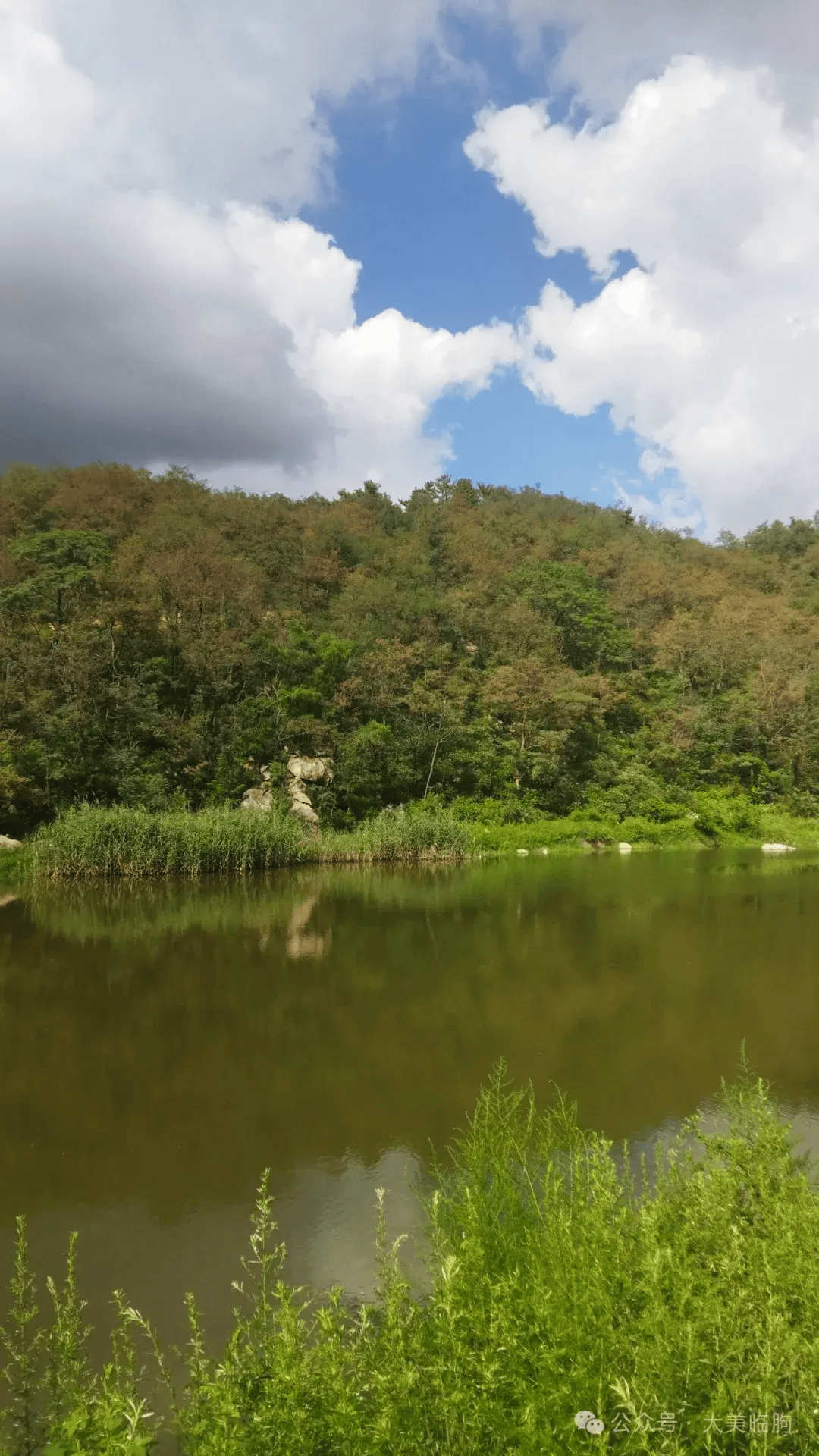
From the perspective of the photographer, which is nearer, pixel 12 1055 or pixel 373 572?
pixel 12 1055

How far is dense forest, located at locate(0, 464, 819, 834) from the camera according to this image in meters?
26.0

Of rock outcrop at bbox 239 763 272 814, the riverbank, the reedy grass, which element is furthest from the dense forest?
the reedy grass

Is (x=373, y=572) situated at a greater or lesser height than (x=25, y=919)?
greater

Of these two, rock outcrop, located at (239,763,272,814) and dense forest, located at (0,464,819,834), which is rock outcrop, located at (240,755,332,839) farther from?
dense forest, located at (0,464,819,834)

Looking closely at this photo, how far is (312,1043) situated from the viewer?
9.45 metres

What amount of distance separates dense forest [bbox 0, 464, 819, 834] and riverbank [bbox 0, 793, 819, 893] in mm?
1309

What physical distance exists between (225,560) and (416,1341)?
101 ft

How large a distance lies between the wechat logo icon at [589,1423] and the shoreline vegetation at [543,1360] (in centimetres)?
2

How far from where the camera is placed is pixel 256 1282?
4980mm

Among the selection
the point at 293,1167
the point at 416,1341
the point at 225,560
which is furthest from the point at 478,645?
the point at 416,1341

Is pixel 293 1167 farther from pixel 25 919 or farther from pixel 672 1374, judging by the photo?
pixel 25 919

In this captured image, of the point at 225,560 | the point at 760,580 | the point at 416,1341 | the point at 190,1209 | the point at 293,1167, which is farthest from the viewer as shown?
the point at 760,580

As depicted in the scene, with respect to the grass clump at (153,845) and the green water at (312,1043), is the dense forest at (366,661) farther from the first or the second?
the green water at (312,1043)

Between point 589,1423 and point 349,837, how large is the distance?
21.8m
